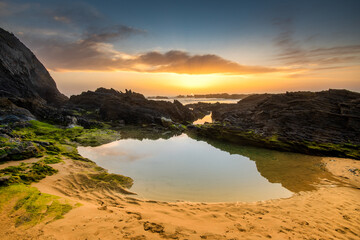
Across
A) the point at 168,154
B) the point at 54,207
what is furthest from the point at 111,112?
the point at 54,207

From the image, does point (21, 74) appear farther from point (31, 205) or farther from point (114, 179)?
point (31, 205)

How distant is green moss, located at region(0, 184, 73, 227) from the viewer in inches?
261

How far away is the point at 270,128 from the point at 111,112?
38544mm

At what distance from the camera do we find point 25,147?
13.8m

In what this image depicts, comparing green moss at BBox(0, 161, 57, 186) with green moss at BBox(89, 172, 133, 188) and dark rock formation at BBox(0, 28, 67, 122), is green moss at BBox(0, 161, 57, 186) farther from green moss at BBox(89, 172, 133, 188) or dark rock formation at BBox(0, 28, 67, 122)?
dark rock formation at BBox(0, 28, 67, 122)

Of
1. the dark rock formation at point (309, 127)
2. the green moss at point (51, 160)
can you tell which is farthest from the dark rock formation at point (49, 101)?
the dark rock formation at point (309, 127)

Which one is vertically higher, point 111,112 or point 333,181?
point 111,112

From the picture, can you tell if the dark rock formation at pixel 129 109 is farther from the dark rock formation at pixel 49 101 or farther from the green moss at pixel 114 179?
the green moss at pixel 114 179

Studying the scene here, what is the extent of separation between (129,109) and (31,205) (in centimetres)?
4099

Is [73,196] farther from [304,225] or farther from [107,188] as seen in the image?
[304,225]

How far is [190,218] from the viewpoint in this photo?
8.13m

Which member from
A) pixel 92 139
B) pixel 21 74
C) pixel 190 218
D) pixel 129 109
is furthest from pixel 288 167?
pixel 21 74

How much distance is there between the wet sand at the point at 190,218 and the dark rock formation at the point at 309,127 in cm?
1265

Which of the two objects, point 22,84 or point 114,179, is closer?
point 114,179
